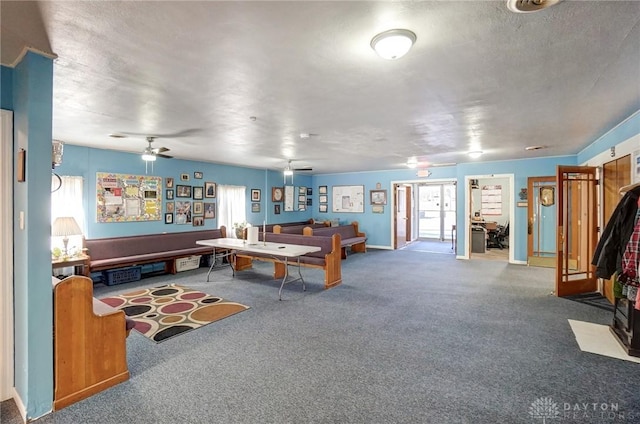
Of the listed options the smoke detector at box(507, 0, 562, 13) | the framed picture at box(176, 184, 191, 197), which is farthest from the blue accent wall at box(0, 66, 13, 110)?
the framed picture at box(176, 184, 191, 197)

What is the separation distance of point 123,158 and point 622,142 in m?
7.75

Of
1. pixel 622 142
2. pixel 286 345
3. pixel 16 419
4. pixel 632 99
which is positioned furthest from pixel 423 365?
pixel 622 142

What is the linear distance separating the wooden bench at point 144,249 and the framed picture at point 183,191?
85cm

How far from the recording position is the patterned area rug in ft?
11.1

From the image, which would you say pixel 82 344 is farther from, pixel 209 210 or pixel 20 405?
pixel 209 210

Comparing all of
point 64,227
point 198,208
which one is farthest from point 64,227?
point 198,208

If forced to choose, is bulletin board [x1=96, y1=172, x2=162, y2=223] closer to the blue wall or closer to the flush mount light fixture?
the blue wall

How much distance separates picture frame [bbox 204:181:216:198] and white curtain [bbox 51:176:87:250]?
95.6 inches

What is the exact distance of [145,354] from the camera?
111 inches

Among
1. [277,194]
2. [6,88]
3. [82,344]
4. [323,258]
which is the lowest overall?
[82,344]

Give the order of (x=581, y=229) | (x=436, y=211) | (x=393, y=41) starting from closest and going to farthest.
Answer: (x=393, y=41) → (x=581, y=229) → (x=436, y=211)

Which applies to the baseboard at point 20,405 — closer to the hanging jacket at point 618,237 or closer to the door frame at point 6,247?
the door frame at point 6,247

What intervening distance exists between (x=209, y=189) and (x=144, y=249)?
2049 millimetres

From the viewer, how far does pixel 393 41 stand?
180cm
